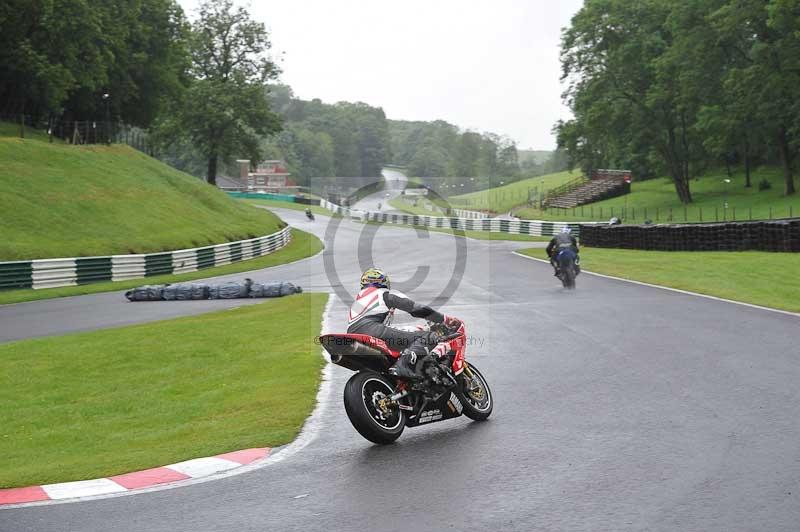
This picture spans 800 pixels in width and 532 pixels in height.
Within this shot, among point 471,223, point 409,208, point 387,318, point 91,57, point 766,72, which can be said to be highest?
point 91,57

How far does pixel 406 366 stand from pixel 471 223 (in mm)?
63605

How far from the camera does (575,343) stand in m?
14.5

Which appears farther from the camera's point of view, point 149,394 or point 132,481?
point 149,394

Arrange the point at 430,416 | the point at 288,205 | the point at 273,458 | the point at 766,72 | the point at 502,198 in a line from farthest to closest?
the point at 502,198 → the point at 288,205 → the point at 766,72 → the point at 430,416 → the point at 273,458

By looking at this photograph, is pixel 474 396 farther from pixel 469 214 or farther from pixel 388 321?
pixel 469 214

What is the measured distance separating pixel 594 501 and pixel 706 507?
782 mm

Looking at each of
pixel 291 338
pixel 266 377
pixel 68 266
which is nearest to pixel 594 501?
pixel 266 377

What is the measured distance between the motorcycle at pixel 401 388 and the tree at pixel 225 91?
239ft

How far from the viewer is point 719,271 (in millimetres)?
27484

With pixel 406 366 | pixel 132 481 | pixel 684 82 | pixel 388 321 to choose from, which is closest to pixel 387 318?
pixel 388 321

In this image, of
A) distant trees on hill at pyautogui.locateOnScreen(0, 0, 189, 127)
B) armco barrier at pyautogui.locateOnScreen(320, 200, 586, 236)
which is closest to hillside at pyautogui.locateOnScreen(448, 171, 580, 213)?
armco barrier at pyautogui.locateOnScreen(320, 200, 586, 236)

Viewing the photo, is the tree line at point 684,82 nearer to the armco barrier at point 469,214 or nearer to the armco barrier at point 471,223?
the armco barrier at point 471,223

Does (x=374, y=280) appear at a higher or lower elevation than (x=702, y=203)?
lower

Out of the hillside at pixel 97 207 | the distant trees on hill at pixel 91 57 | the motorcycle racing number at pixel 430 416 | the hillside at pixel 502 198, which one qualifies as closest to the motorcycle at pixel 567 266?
the motorcycle racing number at pixel 430 416
